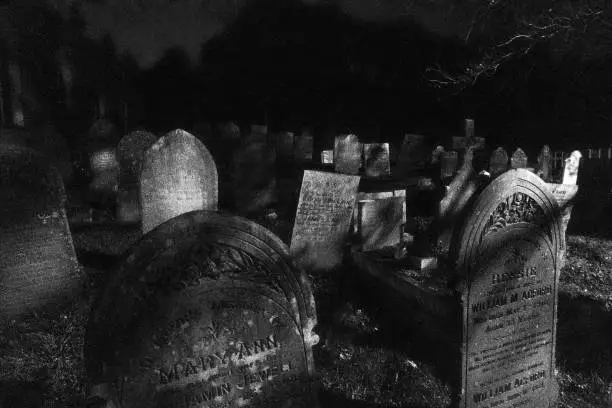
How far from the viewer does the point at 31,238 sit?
566 centimetres

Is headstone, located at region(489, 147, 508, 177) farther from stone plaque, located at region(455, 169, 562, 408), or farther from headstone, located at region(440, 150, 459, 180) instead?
stone plaque, located at region(455, 169, 562, 408)

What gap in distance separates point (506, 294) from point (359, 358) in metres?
1.68

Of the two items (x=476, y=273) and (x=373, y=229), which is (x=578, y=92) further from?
(x=476, y=273)

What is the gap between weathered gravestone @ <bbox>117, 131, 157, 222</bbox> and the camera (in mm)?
9328

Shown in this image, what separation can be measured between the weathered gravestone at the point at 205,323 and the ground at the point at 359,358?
160cm

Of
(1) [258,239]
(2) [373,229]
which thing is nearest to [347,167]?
(2) [373,229]

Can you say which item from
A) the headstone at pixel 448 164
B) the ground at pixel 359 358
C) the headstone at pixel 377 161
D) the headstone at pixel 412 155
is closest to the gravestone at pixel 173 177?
the ground at pixel 359 358

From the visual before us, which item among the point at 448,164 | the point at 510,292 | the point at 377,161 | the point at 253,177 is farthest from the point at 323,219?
the point at 448,164

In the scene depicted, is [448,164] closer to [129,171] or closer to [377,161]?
[377,161]

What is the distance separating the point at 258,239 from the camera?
247 cm

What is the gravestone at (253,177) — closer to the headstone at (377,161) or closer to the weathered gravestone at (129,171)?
the weathered gravestone at (129,171)

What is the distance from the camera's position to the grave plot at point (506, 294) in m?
3.38

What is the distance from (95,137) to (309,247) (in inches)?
310

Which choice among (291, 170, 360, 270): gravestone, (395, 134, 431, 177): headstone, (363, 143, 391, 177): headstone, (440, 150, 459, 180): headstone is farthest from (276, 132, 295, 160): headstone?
(291, 170, 360, 270): gravestone
